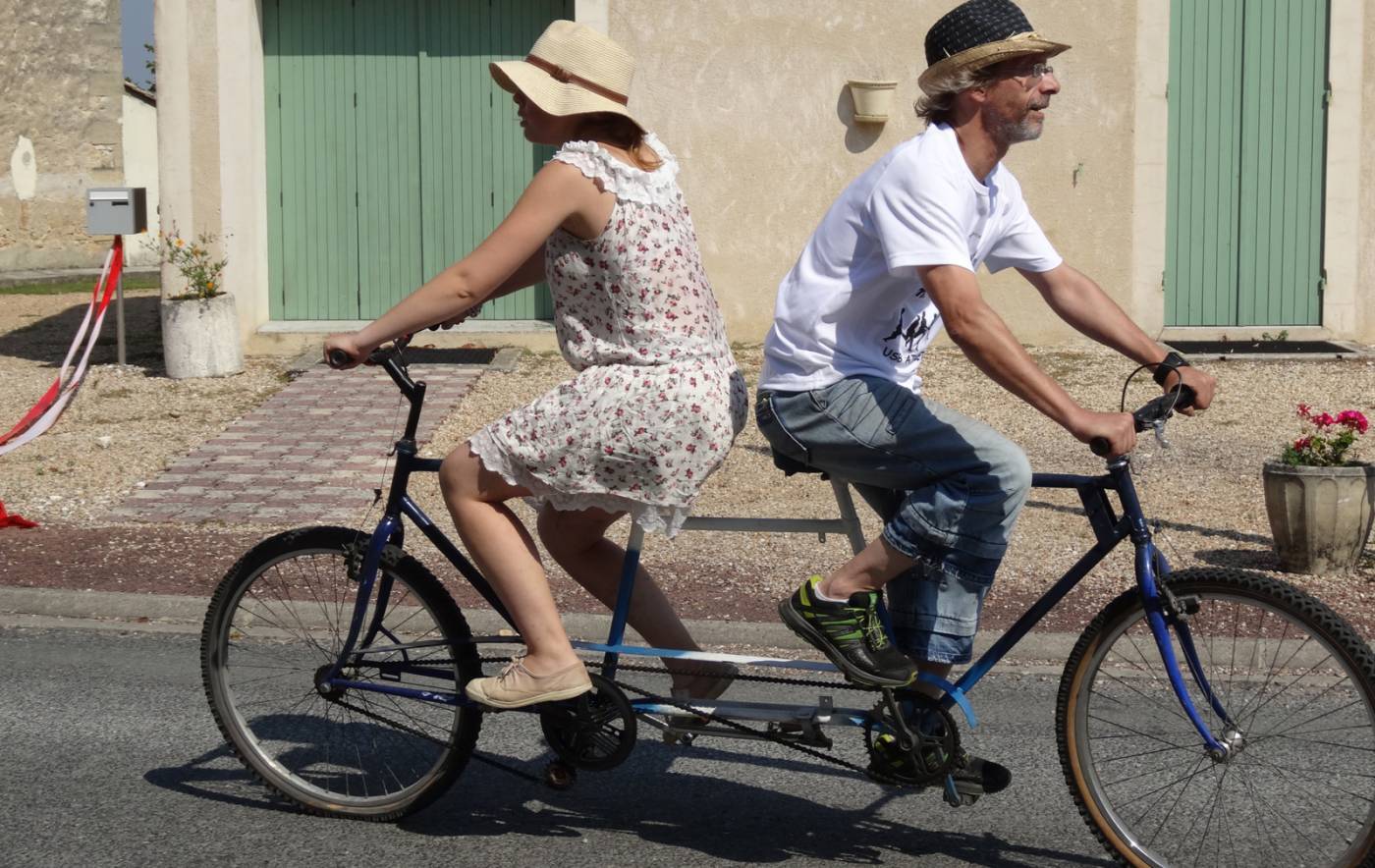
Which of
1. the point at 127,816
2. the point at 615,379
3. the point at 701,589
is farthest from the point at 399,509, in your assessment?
the point at 701,589

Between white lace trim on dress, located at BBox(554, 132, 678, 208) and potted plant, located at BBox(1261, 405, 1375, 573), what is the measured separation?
4.14 meters

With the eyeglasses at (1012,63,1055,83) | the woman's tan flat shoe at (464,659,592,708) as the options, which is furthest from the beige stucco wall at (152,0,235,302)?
the eyeglasses at (1012,63,1055,83)

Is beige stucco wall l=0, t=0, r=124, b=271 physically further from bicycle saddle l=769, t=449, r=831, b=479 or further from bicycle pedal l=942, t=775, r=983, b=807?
bicycle pedal l=942, t=775, r=983, b=807

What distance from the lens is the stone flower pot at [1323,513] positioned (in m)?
7.30

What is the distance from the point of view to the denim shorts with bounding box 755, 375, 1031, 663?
388cm

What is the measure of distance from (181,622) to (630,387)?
336 centimetres

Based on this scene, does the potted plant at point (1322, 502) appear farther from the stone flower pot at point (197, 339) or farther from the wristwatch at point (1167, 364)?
the stone flower pot at point (197, 339)

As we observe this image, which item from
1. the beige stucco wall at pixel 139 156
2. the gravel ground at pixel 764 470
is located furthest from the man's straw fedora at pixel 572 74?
the beige stucco wall at pixel 139 156

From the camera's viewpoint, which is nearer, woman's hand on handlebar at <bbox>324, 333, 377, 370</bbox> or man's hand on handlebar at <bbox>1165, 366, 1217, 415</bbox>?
man's hand on handlebar at <bbox>1165, 366, 1217, 415</bbox>

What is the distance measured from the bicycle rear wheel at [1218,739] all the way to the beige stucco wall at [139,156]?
23.5 meters

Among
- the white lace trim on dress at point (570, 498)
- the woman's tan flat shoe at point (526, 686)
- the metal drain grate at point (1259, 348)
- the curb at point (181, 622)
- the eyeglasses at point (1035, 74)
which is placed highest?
the eyeglasses at point (1035, 74)

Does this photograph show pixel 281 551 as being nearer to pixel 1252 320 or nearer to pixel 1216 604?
pixel 1216 604

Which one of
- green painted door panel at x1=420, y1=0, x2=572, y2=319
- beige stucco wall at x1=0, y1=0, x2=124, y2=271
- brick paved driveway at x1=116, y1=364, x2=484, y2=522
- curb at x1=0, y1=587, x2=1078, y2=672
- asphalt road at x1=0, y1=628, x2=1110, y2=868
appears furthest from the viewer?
beige stucco wall at x1=0, y1=0, x2=124, y2=271

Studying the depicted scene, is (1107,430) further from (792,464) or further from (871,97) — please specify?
(871,97)
